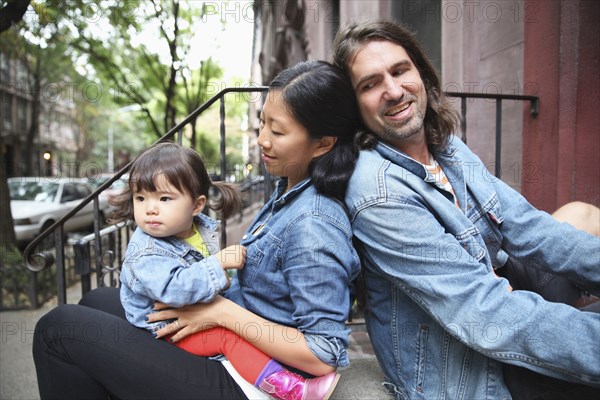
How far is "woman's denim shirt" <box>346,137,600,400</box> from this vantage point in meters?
1.36

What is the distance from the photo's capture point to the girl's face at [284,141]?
1728 mm

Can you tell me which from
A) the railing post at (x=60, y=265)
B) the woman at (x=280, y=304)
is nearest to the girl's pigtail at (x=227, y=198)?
Result: the woman at (x=280, y=304)

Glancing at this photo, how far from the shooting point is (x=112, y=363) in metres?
1.65

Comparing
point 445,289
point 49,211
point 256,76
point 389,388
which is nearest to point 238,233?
point 49,211

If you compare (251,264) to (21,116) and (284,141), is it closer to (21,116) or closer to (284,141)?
(284,141)

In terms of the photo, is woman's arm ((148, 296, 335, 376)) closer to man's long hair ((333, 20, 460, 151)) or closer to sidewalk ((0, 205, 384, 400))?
sidewalk ((0, 205, 384, 400))

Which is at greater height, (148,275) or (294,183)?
(294,183)

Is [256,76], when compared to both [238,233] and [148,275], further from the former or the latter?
[148,275]

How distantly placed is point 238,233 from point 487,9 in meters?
6.22

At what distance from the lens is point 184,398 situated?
1614 mm

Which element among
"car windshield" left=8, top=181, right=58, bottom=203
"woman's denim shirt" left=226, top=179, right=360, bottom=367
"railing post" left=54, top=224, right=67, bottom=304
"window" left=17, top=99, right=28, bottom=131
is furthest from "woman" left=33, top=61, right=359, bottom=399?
"window" left=17, top=99, right=28, bottom=131

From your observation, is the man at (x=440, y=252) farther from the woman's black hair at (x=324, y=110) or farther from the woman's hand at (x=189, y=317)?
the woman's hand at (x=189, y=317)

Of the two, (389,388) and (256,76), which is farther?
(256,76)

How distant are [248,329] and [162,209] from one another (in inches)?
26.5
